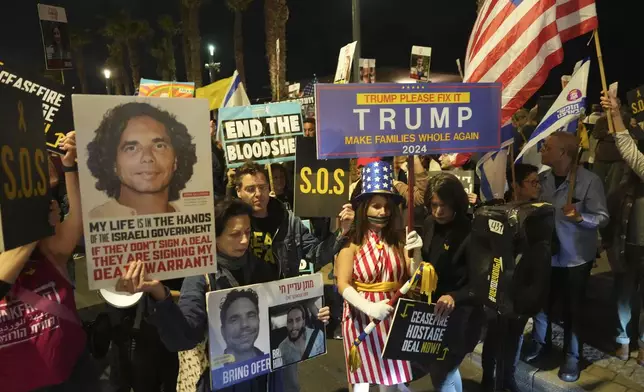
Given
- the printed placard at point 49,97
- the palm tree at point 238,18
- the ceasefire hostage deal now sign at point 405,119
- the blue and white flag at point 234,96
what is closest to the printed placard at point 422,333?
the ceasefire hostage deal now sign at point 405,119

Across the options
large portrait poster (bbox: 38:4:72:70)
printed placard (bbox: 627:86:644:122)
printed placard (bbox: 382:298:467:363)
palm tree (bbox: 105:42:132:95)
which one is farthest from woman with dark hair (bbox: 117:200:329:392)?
palm tree (bbox: 105:42:132:95)

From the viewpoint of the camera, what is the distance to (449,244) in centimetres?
341

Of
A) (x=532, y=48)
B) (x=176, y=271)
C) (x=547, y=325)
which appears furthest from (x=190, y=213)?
(x=547, y=325)

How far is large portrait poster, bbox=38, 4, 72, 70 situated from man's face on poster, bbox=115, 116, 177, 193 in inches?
139

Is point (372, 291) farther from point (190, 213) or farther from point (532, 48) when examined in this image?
point (532, 48)

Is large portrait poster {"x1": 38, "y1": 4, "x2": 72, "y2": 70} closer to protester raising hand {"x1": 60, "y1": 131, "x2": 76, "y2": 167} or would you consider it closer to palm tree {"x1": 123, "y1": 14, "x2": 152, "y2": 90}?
protester raising hand {"x1": 60, "y1": 131, "x2": 76, "y2": 167}

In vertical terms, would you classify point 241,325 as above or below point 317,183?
below

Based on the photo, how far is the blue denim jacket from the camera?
417cm

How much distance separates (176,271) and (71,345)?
727mm

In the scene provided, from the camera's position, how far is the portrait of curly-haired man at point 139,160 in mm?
2184

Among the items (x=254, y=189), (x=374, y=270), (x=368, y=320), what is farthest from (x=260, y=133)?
(x=368, y=320)

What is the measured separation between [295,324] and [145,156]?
147cm

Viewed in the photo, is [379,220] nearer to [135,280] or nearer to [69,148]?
[135,280]

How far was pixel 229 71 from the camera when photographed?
212 ft
